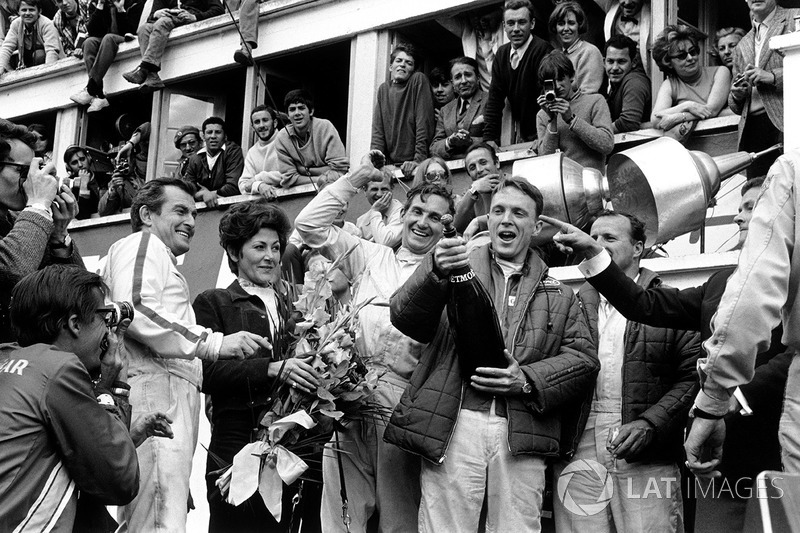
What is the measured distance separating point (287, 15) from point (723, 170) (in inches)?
295

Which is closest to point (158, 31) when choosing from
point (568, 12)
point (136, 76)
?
point (136, 76)

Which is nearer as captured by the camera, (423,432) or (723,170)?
(423,432)

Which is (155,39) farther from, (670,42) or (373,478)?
(373,478)

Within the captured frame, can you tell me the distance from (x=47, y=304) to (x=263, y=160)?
7.46 metres

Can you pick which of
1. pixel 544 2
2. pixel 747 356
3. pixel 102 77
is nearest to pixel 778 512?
pixel 747 356

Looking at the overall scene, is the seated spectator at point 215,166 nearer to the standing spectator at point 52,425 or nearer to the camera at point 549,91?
the camera at point 549,91

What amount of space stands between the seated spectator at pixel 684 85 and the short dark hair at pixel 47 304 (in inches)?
214

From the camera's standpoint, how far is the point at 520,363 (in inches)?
193

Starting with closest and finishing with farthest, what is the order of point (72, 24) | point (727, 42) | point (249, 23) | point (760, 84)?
1. point (760, 84)
2. point (727, 42)
3. point (249, 23)
4. point (72, 24)

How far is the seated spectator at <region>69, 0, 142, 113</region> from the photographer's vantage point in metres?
14.0

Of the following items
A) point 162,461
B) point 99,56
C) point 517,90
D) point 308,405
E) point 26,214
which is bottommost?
point 162,461

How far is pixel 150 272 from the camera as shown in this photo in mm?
4840

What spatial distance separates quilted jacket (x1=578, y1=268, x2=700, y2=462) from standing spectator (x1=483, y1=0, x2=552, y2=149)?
13.8 feet

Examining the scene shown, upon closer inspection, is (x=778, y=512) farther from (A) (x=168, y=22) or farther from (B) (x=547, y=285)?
(A) (x=168, y=22)
